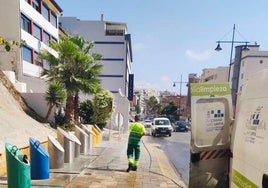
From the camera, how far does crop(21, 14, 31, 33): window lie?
22984 millimetres

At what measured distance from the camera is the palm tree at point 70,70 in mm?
13812

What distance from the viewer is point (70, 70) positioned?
14.1 m

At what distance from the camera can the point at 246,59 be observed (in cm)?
4625

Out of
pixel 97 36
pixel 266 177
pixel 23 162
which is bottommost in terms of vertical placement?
pixel 23 162

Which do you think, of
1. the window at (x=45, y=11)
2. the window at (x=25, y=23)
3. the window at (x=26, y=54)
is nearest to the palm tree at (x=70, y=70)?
the window at (x=26, y=54)

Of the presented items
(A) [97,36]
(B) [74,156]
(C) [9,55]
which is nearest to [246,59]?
(A) [97,36]

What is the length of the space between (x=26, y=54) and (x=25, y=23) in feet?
10.1

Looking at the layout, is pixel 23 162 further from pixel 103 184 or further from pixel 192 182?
pixel 192 182

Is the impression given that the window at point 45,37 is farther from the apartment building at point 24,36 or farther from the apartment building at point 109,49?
the apartment building at point 109,49

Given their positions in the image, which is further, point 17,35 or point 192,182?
point 17,35

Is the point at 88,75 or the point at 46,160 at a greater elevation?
the point at 88,75

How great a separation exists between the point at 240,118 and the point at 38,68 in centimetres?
2589

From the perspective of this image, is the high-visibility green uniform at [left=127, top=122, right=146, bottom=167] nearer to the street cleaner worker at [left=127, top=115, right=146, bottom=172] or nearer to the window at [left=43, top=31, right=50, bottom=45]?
the street cleaner worker at [left=127, top=115, right=146, bottom=172]

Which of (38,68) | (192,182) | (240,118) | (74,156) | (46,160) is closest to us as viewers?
(240,118)
